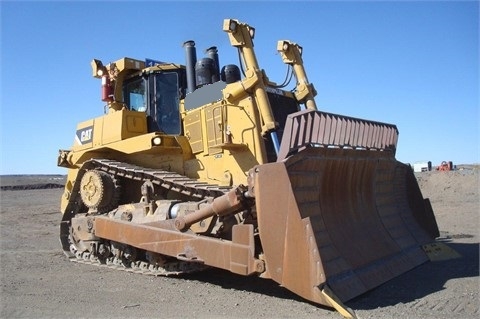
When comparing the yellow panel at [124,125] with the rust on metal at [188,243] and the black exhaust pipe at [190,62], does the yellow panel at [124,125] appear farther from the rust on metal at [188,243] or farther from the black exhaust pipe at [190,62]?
the rust on metal at [188,243]

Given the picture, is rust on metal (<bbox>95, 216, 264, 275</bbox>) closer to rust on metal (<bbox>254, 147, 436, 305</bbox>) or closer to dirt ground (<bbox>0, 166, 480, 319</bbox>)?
rust on metal (<bbox>254, 147, 436, 305</bbox>)

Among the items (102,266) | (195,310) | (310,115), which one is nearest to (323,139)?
(310,115)

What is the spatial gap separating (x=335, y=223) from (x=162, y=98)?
3.99 meters

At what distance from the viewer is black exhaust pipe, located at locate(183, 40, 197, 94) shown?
838 cm

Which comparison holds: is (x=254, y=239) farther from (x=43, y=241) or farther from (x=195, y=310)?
(x=43, y=241)

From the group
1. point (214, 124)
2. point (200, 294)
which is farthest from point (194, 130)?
point (200, 294)

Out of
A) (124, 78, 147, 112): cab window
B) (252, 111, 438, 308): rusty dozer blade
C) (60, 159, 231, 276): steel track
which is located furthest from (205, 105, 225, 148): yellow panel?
(252, 111, 438, 308): rusty dozer blade

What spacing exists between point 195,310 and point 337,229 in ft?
6.55

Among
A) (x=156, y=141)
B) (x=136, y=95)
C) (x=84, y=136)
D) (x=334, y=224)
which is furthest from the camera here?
(x=84, y=136)

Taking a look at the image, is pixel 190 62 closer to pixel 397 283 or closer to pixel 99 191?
pixel 99 191

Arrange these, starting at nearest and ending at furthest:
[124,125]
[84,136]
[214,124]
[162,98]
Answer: [214,124] < [124,125] < [162,98] < [84,136]

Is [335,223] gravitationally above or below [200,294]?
above

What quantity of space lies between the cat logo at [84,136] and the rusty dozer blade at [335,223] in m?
4.95

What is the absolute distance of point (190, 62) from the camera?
8562 millimetres
